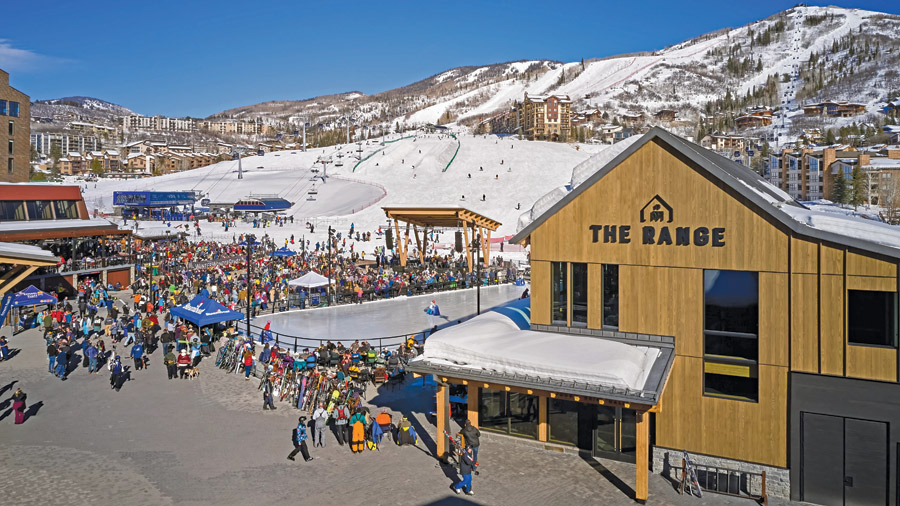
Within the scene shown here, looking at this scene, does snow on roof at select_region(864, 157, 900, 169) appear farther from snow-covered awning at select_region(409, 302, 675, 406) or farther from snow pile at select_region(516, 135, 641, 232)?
snow-covered awning at select_region(409, 302, 675, 406)

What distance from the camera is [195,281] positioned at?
33.0 metres

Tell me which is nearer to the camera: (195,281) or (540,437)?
(540,437)

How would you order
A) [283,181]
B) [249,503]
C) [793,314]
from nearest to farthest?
1. [249,503]
2. [793,314]
3. [283,181]

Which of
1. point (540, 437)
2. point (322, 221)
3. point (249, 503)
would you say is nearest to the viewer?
point (249, 503)

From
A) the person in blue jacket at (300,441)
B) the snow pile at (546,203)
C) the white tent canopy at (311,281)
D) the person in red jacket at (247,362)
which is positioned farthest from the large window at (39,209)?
the snow pile at (546,203)

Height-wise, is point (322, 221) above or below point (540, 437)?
Result: above

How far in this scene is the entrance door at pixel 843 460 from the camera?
10688mm

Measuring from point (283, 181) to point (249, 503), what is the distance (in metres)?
81.8

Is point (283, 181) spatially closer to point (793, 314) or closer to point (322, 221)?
point (322, 221)

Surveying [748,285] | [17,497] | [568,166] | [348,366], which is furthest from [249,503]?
[568,166]

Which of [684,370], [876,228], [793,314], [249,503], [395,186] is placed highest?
[395,186]

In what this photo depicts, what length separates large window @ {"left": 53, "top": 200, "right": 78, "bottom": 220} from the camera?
3793cm

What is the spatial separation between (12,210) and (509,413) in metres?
32.6

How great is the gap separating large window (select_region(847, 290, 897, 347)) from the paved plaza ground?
137 inches
